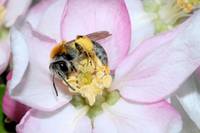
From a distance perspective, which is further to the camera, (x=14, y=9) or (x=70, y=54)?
(x=14, y=9)

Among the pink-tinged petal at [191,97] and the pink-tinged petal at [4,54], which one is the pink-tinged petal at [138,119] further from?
the pink-tinged petal at [4,54]

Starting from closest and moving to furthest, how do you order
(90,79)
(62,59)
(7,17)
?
(62,59) < (90,79) < (7,17)

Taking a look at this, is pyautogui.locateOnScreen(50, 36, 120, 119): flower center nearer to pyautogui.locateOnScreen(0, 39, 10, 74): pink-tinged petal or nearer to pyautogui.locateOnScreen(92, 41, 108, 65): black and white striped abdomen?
pyautogui.locateOnScreen(92, 41, 108, 65): black and white striped abdomen

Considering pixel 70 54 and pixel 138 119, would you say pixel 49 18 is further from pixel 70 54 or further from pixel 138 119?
pixel 138 119

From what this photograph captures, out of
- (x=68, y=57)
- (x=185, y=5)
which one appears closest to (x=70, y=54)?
(x=68, y=57)

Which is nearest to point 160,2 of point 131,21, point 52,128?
point 131,21

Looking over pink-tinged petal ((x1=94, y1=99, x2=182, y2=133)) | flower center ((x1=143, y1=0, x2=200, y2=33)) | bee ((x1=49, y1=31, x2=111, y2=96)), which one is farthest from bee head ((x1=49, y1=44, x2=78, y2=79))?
flower center ((x1=143, y1=0, x2=200, y2=33))

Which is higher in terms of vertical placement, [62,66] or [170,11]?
[62,66]
